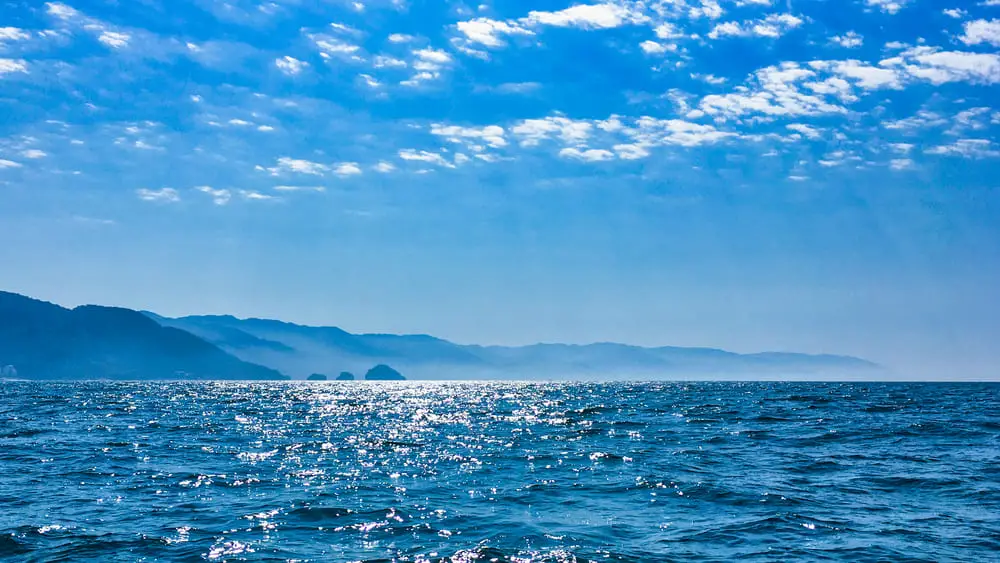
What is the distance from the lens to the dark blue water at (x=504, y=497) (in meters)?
17.4

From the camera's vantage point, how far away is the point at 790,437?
4266 cm

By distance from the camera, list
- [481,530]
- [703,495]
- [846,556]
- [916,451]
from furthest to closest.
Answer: [916,451], [703,495], [481,530], [846,556]

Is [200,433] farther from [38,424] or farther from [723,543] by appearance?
[723,543]

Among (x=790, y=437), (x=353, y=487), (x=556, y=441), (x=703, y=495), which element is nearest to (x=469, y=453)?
(x=556, y=441)

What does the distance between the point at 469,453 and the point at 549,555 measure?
19.9 metres

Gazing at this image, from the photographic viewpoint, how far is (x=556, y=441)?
41812mm

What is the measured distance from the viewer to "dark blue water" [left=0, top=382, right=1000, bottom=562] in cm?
1742

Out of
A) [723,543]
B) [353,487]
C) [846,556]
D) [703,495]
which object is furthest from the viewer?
[353,487]

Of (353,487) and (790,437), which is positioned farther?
(790,437)

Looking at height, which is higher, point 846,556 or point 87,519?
point 846,556

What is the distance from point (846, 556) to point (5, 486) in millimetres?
27515

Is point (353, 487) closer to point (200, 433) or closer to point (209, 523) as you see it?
point (209, 523)

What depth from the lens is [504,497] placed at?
24125 millimetres

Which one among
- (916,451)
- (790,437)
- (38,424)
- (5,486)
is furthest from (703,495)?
(38,424)
